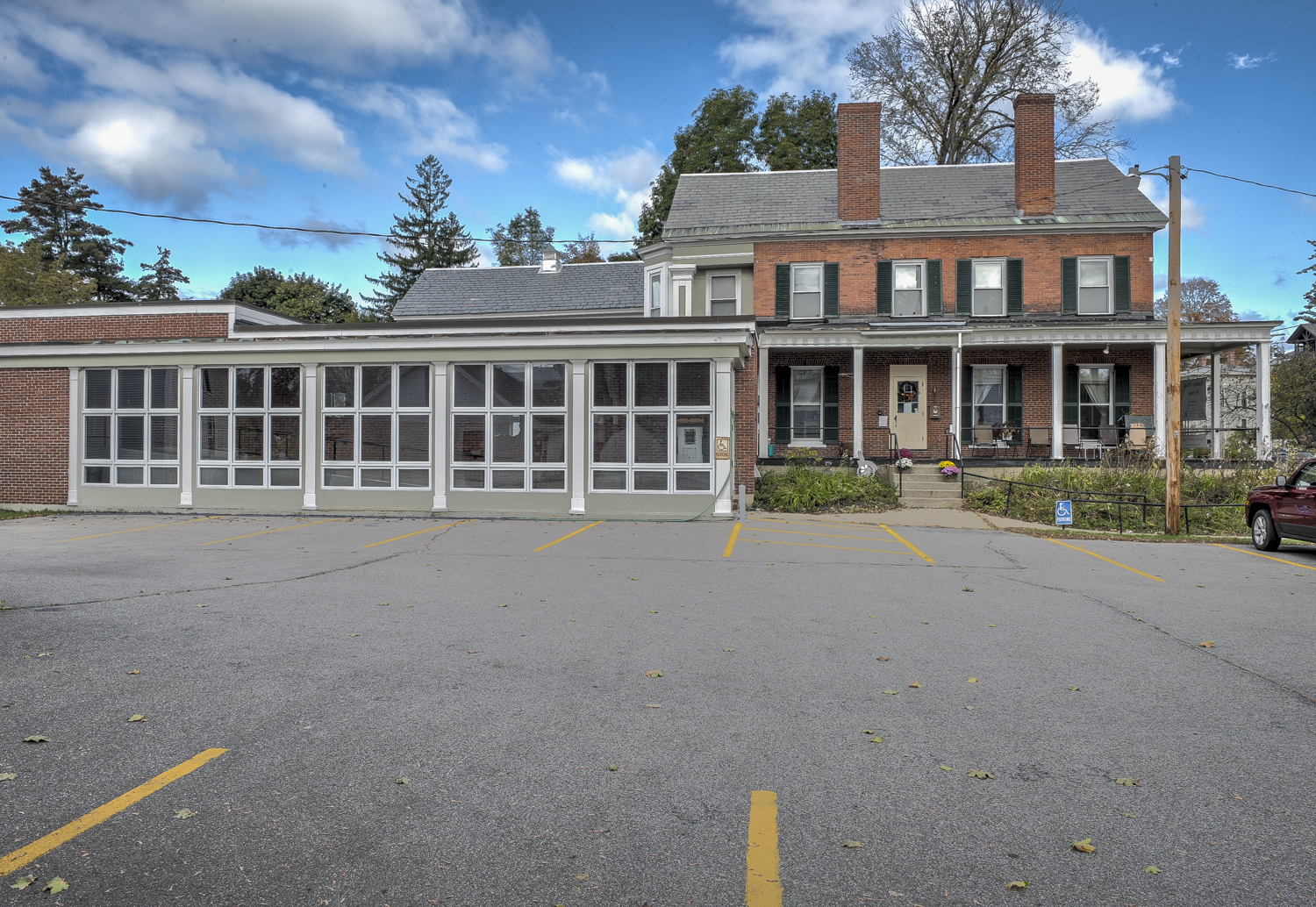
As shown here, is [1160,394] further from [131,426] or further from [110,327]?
[110,327]

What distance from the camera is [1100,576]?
1011 centimetres

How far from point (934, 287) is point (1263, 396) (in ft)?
28.0

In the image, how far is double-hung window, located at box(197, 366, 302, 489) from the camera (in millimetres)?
17656

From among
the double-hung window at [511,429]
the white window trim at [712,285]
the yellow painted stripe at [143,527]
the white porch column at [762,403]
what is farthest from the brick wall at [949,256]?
the yellow painted stripe at [143,527]

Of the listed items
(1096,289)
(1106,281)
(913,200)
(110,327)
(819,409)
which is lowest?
(819,409)

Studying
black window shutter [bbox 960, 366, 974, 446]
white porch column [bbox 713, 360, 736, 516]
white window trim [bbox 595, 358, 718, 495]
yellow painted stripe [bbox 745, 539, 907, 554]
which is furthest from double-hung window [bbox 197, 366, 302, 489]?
black window shutter [bbox 960, 366, 974, 446]

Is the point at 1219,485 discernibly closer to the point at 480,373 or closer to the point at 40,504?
the point at 480,373

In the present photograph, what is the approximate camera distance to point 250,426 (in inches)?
701

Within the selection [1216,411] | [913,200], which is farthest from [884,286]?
[1216,411]

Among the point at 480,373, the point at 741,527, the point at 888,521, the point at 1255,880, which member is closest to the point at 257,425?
the point at 480,373

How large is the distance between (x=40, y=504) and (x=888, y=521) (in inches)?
741

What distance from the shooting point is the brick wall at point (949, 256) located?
918 inches

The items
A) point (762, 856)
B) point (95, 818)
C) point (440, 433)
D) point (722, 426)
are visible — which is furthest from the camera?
point (440, 433)

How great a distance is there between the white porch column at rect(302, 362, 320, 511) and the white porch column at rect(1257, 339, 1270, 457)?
859 inches
